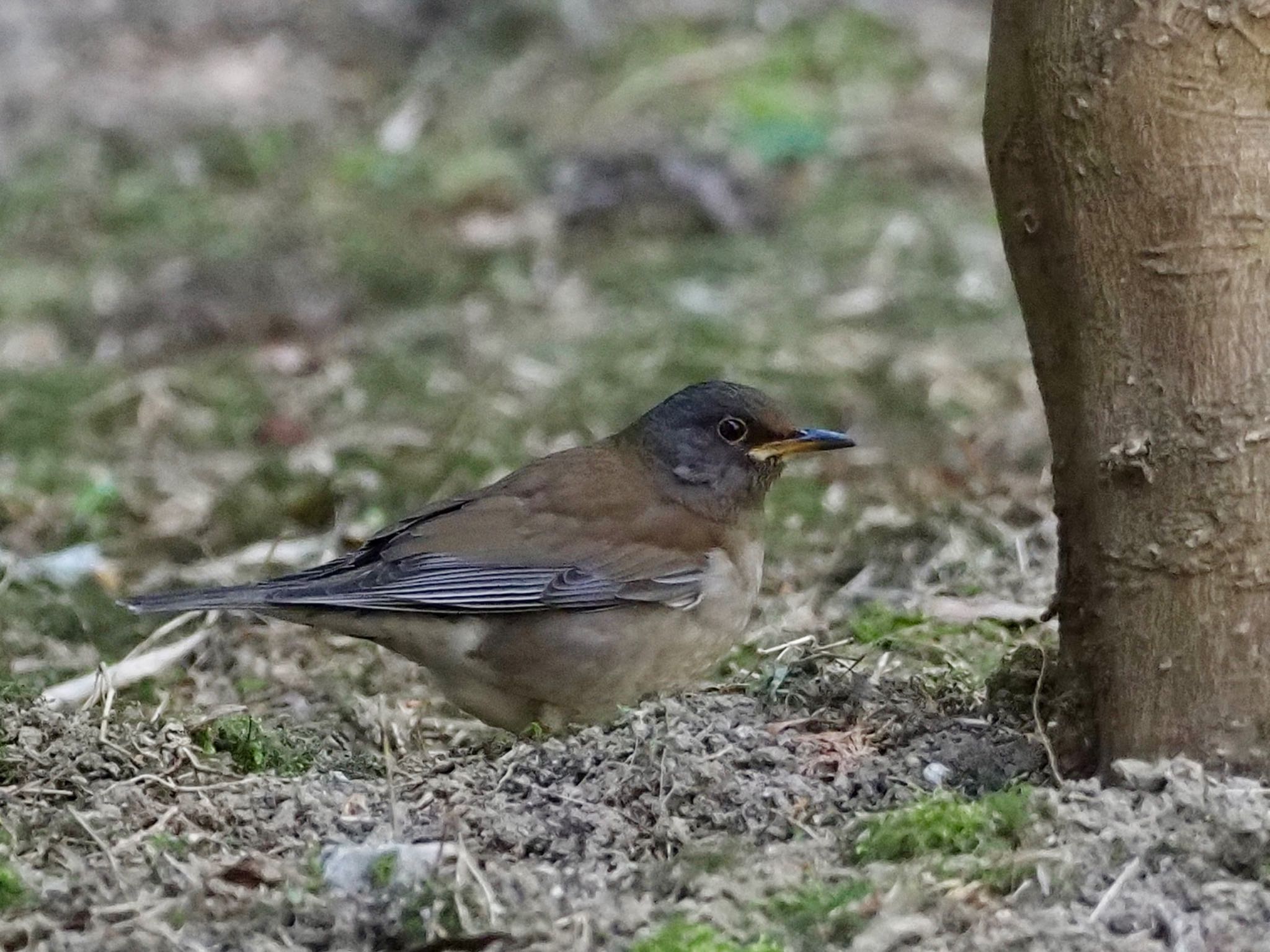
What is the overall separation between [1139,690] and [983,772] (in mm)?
466

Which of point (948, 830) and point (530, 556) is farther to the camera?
Result: point (530, 556)

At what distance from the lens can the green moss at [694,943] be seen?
3596mm

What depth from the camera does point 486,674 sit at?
554 centimetres

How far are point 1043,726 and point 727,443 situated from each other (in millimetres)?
1832

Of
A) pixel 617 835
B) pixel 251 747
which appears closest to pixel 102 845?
pixel 251 747

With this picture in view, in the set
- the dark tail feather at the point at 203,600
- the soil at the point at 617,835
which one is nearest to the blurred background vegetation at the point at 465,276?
the dark tail feather at the point at 203,600

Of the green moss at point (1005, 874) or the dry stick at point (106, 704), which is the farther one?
the dry stick at point (106, 704)

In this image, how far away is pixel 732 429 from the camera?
6113 mm

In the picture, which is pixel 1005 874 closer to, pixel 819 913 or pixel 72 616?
pixel 819 913

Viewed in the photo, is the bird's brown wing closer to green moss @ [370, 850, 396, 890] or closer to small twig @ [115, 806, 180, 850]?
small twig @ [115, 806, 180, 850]

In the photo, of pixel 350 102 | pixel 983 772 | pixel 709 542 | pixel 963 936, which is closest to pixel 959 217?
Result: pixel 350 102

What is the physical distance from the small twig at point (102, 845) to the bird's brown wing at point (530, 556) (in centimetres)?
122

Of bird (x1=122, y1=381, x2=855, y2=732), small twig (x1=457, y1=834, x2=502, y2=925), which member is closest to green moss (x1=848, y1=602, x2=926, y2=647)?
bird (x1=122, y1=381, x2=855, y2=732)

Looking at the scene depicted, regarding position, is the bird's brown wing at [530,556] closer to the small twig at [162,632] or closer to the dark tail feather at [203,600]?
the dark tail feather at [203,600]
